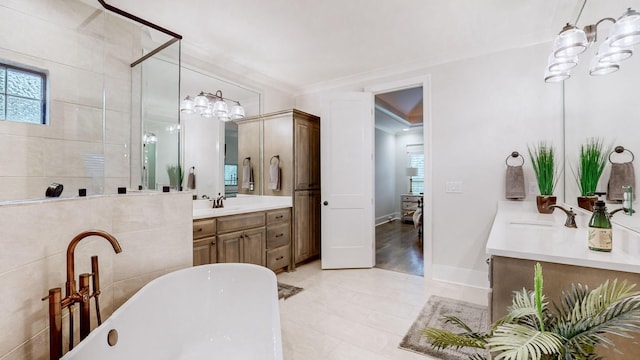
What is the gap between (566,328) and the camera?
0.66 meters

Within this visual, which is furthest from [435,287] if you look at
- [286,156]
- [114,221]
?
[114,221]

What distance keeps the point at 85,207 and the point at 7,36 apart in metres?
1.02

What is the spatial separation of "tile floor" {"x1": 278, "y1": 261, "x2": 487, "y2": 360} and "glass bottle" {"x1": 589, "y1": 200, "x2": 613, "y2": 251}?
1206 millimetres

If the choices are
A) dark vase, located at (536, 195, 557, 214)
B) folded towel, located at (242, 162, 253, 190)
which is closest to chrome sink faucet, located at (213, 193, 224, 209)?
folded towel, located at (242, 162, 253, 190)

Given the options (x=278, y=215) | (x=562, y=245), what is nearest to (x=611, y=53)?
(x=562, y=245)

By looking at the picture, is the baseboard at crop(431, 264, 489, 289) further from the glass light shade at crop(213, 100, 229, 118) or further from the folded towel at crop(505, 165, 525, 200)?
the glass light shade at crop(213, 100, 229, 118)

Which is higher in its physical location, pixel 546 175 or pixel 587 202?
pixel 546 175

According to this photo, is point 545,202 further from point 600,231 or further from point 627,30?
point 627,30

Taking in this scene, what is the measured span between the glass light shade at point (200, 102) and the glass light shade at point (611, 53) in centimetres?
330

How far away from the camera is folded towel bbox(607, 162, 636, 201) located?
1372mm

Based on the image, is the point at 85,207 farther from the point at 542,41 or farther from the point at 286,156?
the point at 542,41

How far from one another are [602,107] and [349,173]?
2.38m

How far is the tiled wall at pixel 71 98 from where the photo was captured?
153 cm

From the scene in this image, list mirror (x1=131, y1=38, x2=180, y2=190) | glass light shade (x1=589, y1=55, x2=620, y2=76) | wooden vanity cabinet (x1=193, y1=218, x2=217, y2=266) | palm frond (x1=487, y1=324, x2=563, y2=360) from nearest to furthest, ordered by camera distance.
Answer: palm frond (x1=487, y1=324, x2=563, y2=360)
glass light shade (x1=589, y1=55, x2=620, y2=76)
mirror (x1=131, y1=38, x2=180, y2=190)
wooden vanity cabinet (x1=193, y1=218, x2=217, y2=266)
